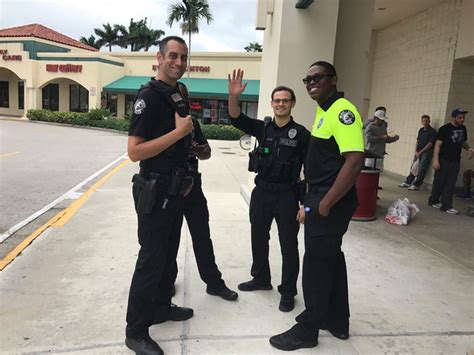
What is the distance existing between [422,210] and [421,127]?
325 centimetres

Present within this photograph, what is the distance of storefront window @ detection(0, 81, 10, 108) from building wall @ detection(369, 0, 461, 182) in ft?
108

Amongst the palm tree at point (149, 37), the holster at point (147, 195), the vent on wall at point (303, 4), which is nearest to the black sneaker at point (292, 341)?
A: the holster at point (147, 195)

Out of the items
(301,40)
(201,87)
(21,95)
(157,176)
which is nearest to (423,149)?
(301,40)

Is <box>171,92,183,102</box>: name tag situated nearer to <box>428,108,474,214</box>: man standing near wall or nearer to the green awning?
<box>428,108,474,214</box>: man standing near wall

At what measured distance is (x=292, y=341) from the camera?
278cm

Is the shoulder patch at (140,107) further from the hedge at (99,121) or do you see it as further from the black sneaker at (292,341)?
the hedge at (99,121)

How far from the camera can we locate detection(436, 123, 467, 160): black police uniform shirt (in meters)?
7.11

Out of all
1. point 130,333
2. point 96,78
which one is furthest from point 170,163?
point 96,78

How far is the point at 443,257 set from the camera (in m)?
4.84

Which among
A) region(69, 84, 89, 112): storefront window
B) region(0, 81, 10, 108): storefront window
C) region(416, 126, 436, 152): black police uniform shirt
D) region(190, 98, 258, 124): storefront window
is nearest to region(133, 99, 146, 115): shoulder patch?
region(416, 126, 436, 152): black police uniform shirt

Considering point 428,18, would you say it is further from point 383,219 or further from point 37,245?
point 37,245

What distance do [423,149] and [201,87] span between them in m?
19.7

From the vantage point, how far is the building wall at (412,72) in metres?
9.15

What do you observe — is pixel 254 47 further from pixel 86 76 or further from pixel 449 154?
pixel 449 154
